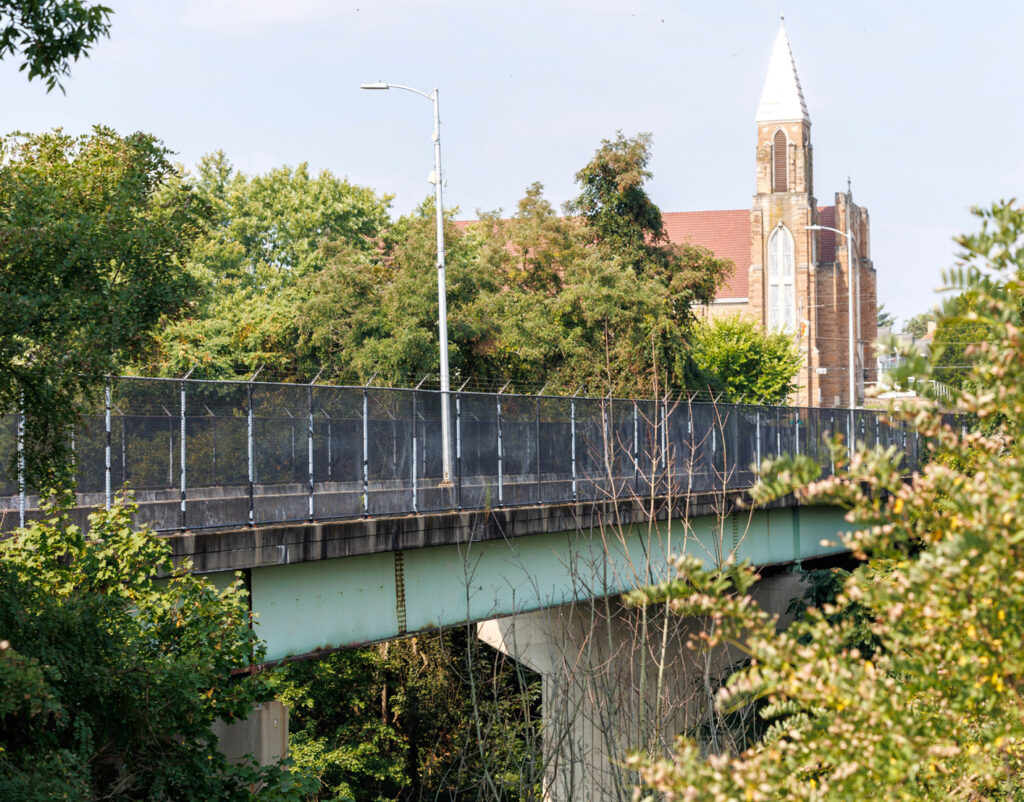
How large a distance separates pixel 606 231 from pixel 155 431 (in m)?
30.7

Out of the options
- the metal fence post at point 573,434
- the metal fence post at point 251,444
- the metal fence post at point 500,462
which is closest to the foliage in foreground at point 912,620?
the metal fence post at point 251,444

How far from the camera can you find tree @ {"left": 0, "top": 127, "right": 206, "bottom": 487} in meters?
7.43

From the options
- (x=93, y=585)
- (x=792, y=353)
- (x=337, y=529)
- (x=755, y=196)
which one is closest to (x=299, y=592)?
(x=337, y=529)

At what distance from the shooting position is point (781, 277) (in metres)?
85.2

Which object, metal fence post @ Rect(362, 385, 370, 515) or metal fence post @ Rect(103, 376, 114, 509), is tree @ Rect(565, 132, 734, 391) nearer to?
metal fence post @ Rect(362, 385, 370, 515)

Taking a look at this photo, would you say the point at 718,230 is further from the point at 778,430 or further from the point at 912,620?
the point at 912,620

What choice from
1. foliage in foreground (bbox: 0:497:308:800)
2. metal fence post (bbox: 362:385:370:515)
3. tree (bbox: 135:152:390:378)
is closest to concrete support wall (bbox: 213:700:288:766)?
foliage in foreground (bbox: 0:497:308:800)

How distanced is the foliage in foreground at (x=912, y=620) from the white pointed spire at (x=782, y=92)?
3295 inches

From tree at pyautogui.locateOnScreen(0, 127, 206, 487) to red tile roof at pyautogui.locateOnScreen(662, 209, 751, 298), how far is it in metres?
83.0

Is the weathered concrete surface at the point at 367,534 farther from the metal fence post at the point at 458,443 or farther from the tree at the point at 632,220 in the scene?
the tree at the point at 632,220

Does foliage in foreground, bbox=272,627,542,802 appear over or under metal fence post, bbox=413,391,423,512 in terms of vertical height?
under

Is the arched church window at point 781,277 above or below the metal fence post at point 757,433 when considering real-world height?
above

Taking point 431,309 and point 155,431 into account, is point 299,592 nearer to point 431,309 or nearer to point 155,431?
point 155,431

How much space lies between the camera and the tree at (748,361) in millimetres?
60031
